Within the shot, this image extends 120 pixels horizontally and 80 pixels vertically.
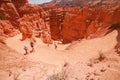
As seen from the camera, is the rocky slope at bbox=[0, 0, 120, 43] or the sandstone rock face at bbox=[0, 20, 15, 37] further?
the sandstone rock face at bbox=[0, 20, 15, 37]

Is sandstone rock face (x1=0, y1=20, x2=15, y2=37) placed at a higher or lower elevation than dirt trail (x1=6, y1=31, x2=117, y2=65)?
lower

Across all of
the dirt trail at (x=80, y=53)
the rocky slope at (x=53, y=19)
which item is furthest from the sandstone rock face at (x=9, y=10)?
the dirt trail at (x=80, y=53)

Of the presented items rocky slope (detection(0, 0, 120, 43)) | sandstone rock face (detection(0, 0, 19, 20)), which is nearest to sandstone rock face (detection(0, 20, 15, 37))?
rocky slope (detection(0, 0, 120, 43))

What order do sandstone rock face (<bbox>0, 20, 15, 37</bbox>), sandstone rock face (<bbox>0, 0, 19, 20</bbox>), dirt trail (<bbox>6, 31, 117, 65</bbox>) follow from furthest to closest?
1. sandstone rock face (<bbox>0, 0, 19, 20</bbox>)
2. sandstone rock face (<bbox>0, 20, 15, 37</bbox>)
3. dirt trail (<bbox>6, 31, 117, 65</bbox>)

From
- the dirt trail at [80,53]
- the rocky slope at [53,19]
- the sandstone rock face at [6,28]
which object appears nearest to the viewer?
the dirt trail at [80,53]

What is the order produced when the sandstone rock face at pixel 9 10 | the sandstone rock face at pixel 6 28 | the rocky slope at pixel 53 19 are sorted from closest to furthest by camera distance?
1. the rocky slope at pixel 53 19
2. the sandstone rock face at pixel 6 28
3. the sandstone rock face at pixel 9 10

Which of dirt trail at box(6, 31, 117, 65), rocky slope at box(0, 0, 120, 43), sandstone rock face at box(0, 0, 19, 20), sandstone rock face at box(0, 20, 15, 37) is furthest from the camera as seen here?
sandstone rock face at box(0, 0, 19, 20)

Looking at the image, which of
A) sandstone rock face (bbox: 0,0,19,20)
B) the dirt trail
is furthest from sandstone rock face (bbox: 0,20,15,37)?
the dirt trail

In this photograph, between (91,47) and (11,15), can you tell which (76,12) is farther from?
(91,47)

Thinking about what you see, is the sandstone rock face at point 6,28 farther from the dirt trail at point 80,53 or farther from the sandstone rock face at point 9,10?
the dirt trail at point 80,53

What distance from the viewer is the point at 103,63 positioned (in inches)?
316

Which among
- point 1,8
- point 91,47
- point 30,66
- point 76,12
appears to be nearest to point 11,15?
point 1,8

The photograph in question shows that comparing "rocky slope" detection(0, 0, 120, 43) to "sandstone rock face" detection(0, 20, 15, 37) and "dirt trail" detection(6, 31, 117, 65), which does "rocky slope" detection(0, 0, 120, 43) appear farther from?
"dirt trail" detection(6, 31, 117, 65)

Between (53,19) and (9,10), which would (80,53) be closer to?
(9,10)
